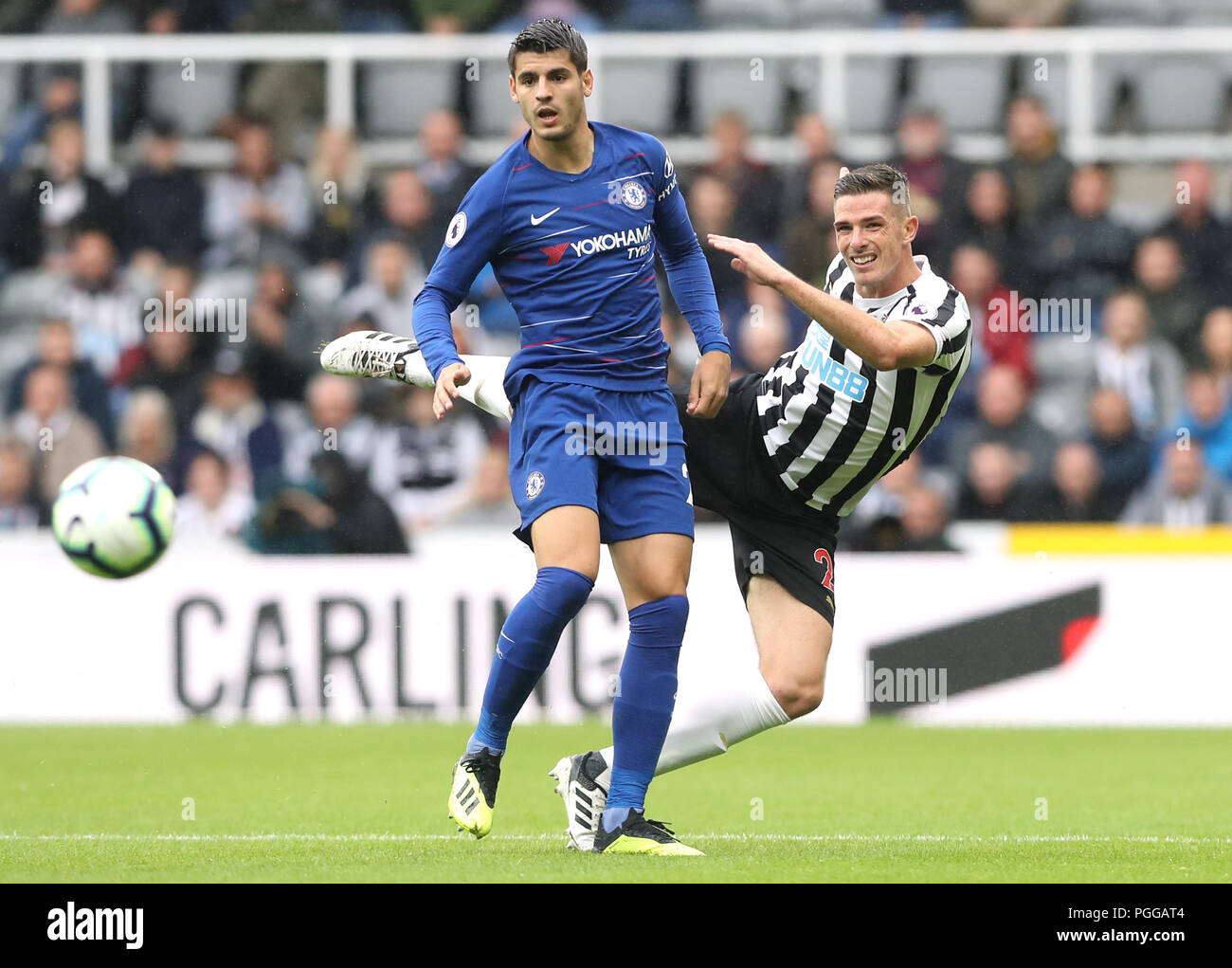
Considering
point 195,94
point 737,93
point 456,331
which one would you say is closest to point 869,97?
point 737,93

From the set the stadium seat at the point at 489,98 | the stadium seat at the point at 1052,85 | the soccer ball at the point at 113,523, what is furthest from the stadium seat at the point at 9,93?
the soccer ball at the point at 113,523

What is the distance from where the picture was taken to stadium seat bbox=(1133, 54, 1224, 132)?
42.0 ft

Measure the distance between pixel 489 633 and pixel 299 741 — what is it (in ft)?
4.21

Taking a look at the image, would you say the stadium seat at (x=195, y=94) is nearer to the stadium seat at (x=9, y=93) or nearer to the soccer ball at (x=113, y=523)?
the stadium seat at (x=9, y=93)

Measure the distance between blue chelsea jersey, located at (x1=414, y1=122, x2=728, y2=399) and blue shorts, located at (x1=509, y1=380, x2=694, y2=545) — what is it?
0.21 feet

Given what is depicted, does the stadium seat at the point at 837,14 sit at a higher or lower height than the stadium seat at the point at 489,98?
higher

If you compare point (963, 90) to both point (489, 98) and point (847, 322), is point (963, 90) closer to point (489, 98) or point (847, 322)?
point (489, 98)

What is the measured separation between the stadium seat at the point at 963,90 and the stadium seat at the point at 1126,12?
112 centimetres

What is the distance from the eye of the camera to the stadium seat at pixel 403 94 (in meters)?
12.8

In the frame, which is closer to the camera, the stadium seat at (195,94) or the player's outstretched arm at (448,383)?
the player's outstretched arm at (448,383)

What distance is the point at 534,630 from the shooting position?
538 cm

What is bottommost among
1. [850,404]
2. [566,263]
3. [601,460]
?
[601,460]

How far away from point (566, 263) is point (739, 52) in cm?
733

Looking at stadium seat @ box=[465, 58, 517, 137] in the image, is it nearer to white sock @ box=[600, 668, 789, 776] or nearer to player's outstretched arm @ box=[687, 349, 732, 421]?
player's outstretched arm @ box=[687, 349, 732, 421]
